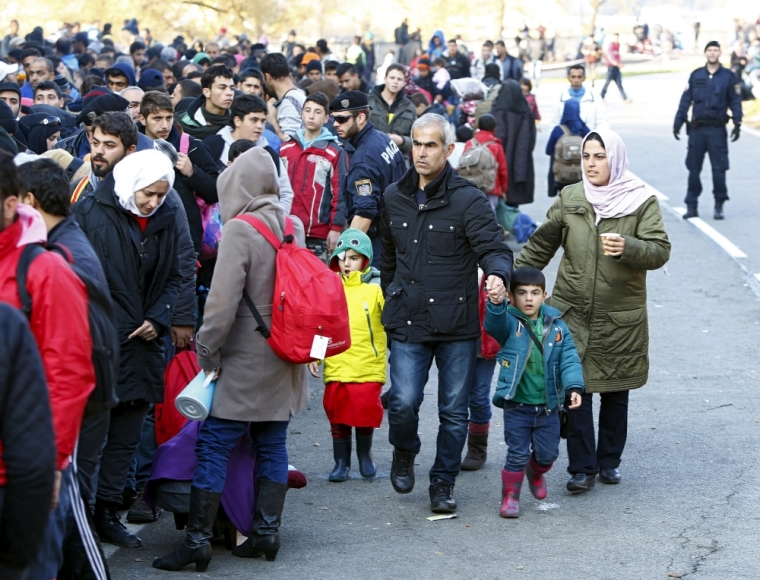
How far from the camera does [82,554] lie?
4375 mm

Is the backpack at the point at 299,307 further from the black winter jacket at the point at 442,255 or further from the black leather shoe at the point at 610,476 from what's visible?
the black leather shoe at the point at 610,476

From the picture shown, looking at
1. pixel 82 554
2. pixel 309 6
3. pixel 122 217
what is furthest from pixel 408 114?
pixel 309 6

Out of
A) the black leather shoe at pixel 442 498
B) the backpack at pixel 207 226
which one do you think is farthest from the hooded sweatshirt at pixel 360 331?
the backpack at pixel 207 226

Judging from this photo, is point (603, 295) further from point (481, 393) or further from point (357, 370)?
point (357, 370)

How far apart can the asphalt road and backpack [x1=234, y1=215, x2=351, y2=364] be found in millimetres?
1039

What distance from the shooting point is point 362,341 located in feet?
22.4

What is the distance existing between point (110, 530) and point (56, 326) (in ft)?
7.41

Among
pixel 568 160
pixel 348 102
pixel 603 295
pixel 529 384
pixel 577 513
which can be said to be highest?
pixel 348 102

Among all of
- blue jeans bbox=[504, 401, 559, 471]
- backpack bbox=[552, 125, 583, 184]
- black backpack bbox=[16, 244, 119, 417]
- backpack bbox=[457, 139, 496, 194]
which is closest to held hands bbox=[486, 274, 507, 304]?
blue jeans bbox=[504, 401, 559, 471]

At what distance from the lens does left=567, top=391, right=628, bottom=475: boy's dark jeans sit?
663 cm

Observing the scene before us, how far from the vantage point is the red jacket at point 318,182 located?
8.84 metres

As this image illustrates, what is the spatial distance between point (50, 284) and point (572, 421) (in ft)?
12.0

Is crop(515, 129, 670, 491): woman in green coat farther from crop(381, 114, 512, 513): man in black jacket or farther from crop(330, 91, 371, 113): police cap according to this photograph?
crop(330, 91, 371, 113): police cap

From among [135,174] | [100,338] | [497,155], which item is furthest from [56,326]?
[497,155]
